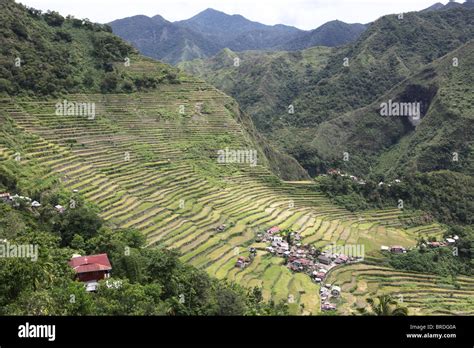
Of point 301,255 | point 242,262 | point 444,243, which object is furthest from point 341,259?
point 444,243

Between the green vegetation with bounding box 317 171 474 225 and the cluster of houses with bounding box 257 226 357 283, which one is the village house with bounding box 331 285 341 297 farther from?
the green vegetation with bounding box 317 171 474 225

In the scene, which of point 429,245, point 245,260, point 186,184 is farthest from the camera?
point 429,245

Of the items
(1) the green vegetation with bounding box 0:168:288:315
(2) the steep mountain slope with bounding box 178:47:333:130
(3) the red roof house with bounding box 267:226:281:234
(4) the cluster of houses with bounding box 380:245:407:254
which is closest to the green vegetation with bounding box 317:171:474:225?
(4) the cluster of houses with bounding box 380:245:407:254

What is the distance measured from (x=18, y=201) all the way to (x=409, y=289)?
2172cm

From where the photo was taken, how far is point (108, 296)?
11586mm

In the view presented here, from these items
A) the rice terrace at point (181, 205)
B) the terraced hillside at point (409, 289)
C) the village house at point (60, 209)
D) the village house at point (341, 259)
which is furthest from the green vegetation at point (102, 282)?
the village house at point (341, 259)

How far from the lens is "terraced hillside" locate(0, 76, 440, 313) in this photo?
907 inches

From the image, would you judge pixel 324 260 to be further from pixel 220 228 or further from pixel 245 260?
pixel 220 228

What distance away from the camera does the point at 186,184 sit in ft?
98.6

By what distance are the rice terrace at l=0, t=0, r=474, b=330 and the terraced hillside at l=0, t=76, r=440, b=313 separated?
135mm

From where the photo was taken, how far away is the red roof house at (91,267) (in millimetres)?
14289

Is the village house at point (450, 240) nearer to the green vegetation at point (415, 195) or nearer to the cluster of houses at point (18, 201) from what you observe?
the green vegetation at point (415, 195)
